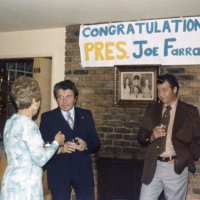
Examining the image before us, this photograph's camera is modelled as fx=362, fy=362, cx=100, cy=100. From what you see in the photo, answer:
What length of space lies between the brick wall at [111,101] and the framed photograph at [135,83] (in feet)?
0.26

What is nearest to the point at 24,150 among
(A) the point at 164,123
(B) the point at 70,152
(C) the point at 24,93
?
(C) the point at 24,93

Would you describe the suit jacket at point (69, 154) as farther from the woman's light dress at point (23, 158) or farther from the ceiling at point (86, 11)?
the ceiling at point (86, 11)

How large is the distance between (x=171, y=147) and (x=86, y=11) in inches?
72.0

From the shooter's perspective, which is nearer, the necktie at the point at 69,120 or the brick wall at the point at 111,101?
the necktie at the point at 69,120

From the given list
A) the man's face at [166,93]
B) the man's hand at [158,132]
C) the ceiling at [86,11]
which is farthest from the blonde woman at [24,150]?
the ceiling at [86,11]

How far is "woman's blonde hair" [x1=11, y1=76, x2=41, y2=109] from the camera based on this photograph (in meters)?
2.50

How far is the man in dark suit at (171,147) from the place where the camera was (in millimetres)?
3122

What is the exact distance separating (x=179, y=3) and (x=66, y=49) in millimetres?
1829

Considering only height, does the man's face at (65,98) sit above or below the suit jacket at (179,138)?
above

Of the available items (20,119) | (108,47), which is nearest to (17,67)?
(108,47)

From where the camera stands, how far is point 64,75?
493 centimetres

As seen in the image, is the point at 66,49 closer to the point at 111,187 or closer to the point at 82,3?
the point at 82,3

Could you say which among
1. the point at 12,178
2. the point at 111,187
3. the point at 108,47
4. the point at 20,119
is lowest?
the point at 111,187

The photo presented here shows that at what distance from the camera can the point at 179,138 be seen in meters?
3.13
